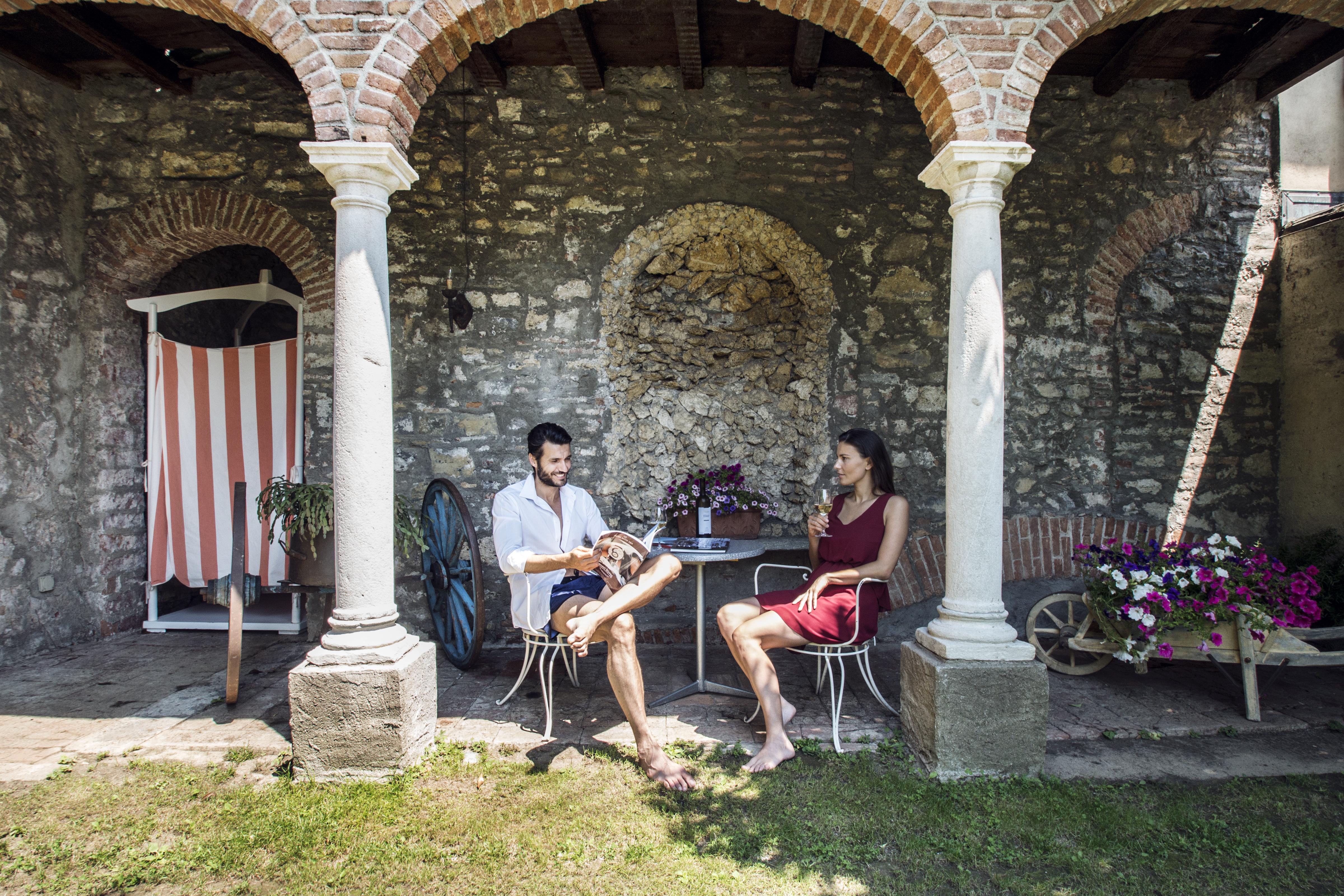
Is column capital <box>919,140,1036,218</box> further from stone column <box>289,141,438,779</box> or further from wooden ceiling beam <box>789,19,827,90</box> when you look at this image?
stone column <box>289,141,438,779</box>

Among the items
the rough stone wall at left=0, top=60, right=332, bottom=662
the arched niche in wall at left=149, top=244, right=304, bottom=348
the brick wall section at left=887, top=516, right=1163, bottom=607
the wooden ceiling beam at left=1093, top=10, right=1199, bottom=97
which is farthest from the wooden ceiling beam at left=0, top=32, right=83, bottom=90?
the wooden ceiling beam at left=1093, top=10, right=1199, bottom=97

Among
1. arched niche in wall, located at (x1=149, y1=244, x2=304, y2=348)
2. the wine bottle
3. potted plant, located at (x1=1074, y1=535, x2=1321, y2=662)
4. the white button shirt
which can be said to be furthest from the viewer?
arched niche in wall, located at (x1=149, y1=244, x2=304, y2=348)

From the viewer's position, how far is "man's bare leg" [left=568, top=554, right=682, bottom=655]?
2.75 m

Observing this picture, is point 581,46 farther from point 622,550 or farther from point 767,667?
point 767,667

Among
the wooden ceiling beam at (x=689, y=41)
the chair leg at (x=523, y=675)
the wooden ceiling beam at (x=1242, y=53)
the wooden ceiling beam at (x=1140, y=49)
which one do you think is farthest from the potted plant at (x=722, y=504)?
the wooden ceiling beam at (x=1242, y=53)

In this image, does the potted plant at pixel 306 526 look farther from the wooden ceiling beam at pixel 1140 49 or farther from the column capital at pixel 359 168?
the wooden ceiling beam at pixel 1140 49

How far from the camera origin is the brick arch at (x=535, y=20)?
9.00ft

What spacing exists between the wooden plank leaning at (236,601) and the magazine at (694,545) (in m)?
2.03

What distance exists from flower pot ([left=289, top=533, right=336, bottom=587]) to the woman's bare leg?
2107mm

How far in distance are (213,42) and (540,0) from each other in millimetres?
2503

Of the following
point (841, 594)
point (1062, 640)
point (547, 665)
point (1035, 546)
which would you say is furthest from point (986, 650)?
point (547, 665)

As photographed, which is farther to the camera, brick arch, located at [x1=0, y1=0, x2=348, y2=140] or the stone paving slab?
the stone paving slab

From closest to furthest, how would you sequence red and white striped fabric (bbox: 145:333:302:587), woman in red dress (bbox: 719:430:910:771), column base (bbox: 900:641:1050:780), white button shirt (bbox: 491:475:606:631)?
column base (bbox: 900:641:1050:780)
woman in red dress (bbox: 719:430:910:771)
white button shirt (bbox: 491:475:606:631)
red and white striped fabric (bbox: 145:333:302:587)

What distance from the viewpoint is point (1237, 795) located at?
2568 mm
